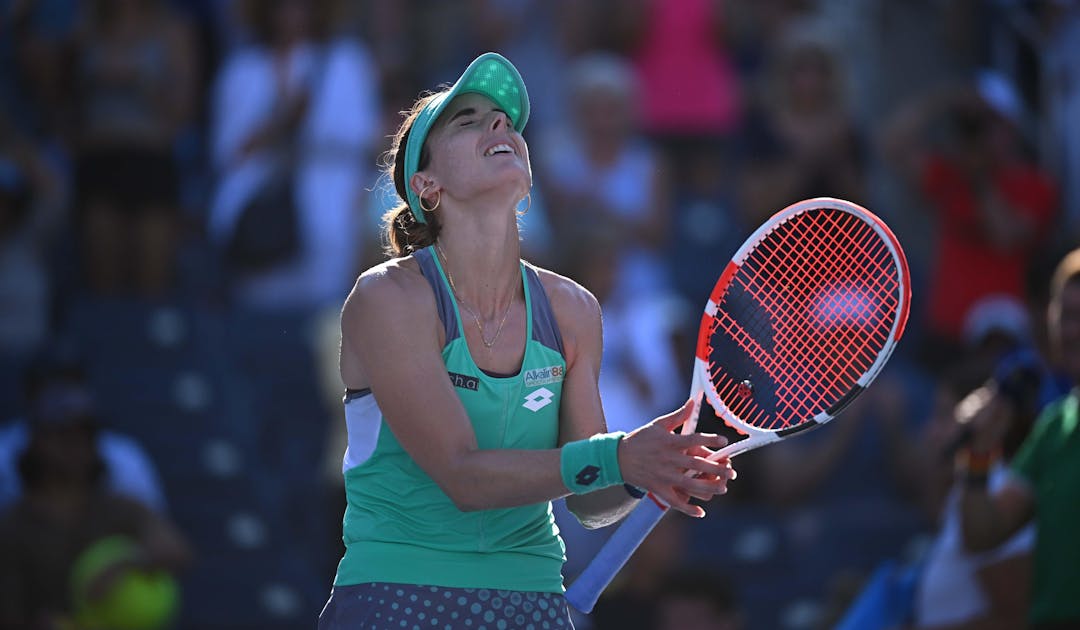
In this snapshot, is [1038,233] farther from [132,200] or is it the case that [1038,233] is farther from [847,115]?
[132,200]

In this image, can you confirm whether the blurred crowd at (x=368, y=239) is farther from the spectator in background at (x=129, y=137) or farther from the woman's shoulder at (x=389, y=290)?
the woman's shoulder at (x=389, y=290)

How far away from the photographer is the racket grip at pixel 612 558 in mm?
3414

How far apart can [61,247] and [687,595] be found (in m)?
4.00

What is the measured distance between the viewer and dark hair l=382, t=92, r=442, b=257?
3604mm

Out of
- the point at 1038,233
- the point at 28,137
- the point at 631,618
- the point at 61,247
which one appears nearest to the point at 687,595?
the point at 631,618

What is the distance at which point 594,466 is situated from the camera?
3137 mm

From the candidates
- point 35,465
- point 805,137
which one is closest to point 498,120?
point 35,465

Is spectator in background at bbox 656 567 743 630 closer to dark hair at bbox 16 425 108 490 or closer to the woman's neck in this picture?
dark hair at bbox 16 425 108 490

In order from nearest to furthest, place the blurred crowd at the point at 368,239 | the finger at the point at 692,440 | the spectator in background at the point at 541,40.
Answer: the finger at the point at 692,440 → the blurred crowd at the point at 368,239 → the spectator in background at the point at 541,40

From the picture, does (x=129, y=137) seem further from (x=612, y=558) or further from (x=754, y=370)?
(x=612, y=558)

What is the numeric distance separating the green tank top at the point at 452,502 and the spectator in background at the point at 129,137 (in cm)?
513

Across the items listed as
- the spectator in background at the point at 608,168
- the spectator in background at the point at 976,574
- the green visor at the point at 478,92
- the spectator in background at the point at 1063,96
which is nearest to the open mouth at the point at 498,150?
the green visor at the point at 478,92

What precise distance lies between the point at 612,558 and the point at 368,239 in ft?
16.5

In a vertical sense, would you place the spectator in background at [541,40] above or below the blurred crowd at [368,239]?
above
